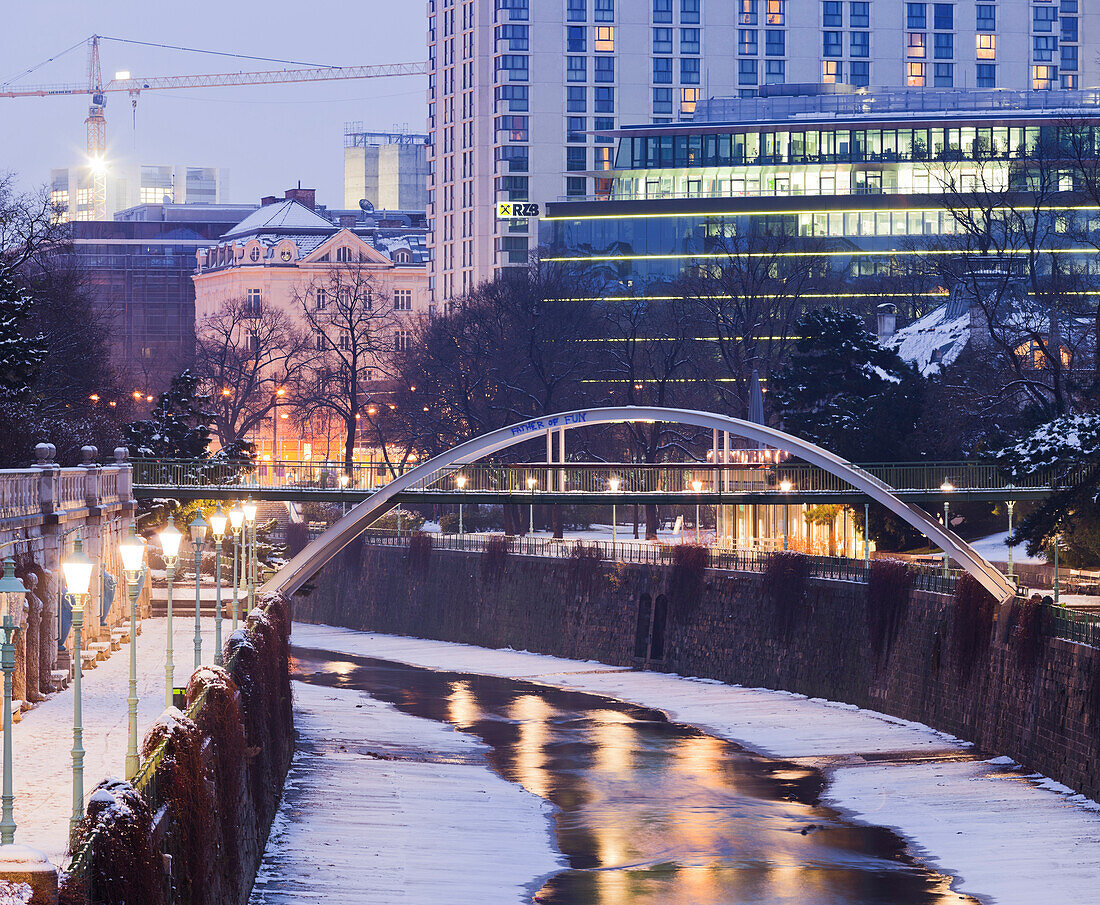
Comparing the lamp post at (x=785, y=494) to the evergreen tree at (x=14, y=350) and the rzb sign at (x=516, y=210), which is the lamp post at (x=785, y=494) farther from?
the rzb sign at (x=516, y=210)

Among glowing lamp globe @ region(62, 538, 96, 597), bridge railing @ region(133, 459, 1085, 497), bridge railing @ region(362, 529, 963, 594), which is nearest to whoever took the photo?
glowing lamp globe @ region(62, 538, 96, 597)

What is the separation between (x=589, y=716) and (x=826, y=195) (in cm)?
9428

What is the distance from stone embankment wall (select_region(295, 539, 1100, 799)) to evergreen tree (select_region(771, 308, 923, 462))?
11.8 m

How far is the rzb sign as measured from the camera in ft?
654

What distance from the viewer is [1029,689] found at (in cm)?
5666

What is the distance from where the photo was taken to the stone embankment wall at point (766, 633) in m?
55.8

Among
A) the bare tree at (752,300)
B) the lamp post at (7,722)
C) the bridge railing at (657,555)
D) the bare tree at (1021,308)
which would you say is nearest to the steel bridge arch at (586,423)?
the bridge railing at (657,555)

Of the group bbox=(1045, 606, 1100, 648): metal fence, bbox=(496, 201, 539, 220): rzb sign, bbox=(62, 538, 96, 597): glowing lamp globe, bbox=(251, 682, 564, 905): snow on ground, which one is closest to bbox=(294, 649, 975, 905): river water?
bbox=(251, 682, 564, 905): snow on ground

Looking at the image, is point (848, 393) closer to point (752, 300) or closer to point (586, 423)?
point (586, 423)

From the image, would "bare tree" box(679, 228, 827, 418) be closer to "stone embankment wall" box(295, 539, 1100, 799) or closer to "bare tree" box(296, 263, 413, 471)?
"bare tree" box(296, 263, 413, 471)

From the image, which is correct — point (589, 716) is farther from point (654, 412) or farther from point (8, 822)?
point (8, 822)

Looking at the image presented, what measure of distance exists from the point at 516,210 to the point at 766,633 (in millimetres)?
126156

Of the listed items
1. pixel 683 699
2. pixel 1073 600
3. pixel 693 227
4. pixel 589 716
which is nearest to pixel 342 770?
pixel 589 716

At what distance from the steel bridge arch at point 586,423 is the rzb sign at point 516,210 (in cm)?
11605
